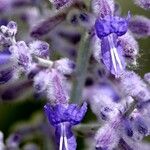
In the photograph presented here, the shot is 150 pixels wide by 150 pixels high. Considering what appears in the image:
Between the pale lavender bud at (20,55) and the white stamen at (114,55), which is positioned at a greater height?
the white stamen at (114,55)

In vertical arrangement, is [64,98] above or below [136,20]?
below

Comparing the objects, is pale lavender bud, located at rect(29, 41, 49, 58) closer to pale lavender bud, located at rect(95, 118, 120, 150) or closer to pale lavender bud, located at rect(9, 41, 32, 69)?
pale lavender bud, located at rect(9, 41, 32, 69)

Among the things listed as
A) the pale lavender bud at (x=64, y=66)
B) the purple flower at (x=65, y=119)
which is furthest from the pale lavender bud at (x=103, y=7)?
the purple flower at (x=65, y=119)

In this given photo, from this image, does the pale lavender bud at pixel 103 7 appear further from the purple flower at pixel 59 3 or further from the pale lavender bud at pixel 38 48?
the pale lavender bud at pixel 38 48

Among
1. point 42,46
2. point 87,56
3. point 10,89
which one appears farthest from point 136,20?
point 10,89

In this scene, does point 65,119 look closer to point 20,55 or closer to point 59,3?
point 20,55

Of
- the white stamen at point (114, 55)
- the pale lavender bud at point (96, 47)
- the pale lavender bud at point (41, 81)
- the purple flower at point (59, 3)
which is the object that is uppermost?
the purple flower at point (59, 3)

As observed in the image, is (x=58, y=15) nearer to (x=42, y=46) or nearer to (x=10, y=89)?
(x=42, y=46)
